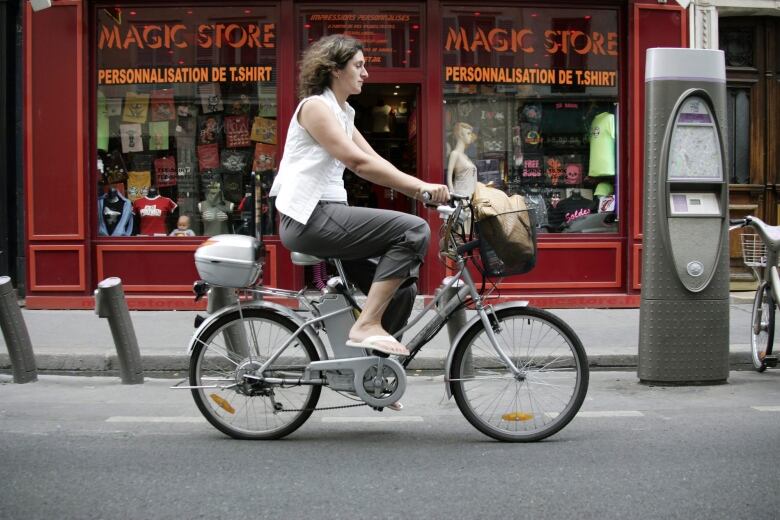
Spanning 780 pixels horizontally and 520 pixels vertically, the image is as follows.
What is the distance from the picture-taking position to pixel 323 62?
4.50 meters

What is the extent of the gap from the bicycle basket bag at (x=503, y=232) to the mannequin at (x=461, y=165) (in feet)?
19.3

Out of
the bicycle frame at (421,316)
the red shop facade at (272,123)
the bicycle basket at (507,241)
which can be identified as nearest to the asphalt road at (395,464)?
the bicycle frame at (421,316)

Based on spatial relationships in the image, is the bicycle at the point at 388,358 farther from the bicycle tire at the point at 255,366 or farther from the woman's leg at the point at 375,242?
the woman's leg at the point at 375,242

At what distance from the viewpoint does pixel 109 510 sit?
3537 millimetres

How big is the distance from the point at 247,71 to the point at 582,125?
3.89 metres

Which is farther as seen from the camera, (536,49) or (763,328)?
(536,49)

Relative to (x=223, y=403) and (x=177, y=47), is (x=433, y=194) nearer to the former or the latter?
(x=223, y=403)

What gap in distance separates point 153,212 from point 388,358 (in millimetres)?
6596

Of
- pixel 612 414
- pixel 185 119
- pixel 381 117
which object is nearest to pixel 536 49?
pixel 381 117

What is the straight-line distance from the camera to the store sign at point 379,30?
1023 cm

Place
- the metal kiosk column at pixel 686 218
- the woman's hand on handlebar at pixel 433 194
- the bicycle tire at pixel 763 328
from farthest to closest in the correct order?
the bicycle tire at pixel 763 328 → the metal kiosk column at pixel 686 218 → the woman's hand on handlebar at pixel 433 194

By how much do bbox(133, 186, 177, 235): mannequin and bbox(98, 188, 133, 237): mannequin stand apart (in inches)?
4.4

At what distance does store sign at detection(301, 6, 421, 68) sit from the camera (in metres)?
10.2

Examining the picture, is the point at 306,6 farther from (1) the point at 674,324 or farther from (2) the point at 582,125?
(1) the point at 674,324
